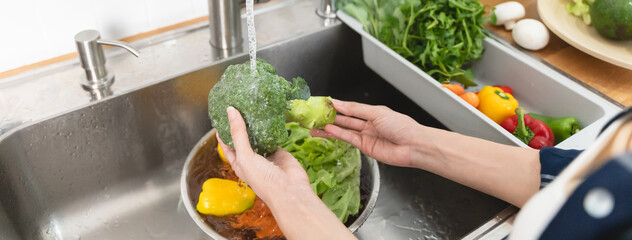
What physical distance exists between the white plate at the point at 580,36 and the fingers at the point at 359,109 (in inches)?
25.1

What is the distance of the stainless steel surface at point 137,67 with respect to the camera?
1003mm

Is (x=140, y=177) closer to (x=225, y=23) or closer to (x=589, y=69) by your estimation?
(x=225, y=23)

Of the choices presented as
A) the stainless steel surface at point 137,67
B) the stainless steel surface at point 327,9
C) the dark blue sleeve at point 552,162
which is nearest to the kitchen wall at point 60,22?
the stainless steel surface at point 137,67

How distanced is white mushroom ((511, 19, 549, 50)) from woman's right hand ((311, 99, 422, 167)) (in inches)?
20.5

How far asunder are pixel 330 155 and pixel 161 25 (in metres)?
0.61

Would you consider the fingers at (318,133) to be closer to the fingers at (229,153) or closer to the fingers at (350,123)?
the fingers at (350,123)

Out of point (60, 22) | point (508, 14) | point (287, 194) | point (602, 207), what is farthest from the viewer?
point (508, 14)

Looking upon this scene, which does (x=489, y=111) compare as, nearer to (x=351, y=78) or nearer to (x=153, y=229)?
(x=351, y=78)

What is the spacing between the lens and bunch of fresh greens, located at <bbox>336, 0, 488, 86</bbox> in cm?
122

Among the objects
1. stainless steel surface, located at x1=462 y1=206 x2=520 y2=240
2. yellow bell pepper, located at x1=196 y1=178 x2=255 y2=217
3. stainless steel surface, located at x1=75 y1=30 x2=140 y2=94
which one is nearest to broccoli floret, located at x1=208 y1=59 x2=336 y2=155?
yellow bell pepper, located at x1=196 y1=178 x2=255 y2=217

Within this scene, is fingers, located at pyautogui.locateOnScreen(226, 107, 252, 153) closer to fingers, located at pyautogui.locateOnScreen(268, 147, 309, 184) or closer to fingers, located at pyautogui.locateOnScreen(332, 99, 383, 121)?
fingers, located at pyautogui.locateOnScreen(268, 147, 309, 184)

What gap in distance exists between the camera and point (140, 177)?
115cm

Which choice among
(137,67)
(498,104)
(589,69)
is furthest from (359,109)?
(589,69)

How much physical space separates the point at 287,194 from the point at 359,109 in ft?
1.11
